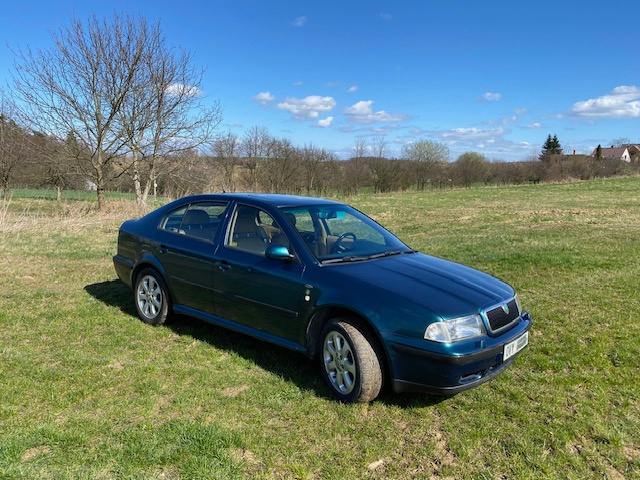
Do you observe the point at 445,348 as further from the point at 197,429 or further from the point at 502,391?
the point at 197,429

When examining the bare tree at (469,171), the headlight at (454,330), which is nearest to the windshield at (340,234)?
the headlight at (454,330)

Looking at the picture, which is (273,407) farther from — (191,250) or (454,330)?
(191,250)

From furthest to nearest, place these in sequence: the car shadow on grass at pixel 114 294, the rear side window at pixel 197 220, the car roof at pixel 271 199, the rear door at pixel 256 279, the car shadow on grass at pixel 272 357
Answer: the car shadow on grass at pixel 114 294
the rear side window at pixel 197 220
the car roof at pixel 271 199
the rear door at pixel 256 279
the car shadow on grass at pixel 272 357

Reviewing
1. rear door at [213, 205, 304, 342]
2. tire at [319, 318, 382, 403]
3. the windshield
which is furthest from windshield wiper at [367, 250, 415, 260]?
tire at [319, 318, 382, 403]

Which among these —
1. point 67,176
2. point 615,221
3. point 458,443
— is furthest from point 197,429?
point 67,176

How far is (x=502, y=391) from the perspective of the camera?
3.77 metres

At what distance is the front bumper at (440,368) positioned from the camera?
320cm

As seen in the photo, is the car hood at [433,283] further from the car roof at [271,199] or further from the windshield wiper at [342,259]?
the car roof at [271,199]

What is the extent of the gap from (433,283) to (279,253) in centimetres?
130

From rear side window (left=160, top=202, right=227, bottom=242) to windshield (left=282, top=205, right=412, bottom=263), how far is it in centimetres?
86

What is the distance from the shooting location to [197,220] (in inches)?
204

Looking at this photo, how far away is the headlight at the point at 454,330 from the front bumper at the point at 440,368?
0.35 ft

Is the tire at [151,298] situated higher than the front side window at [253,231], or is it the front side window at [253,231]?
the front side window at [253,231]

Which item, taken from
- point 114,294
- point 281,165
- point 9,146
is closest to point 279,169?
point 281,165
